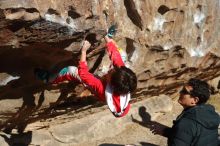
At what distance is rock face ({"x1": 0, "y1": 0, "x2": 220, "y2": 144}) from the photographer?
485 cm

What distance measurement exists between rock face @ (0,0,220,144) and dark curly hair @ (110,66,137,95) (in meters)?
0.48

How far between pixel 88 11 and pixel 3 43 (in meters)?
0.91

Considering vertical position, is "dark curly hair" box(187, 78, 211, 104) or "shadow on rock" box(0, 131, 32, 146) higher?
"dark curly hair" box(187, 78, 211, 104)

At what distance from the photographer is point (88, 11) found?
5.15m

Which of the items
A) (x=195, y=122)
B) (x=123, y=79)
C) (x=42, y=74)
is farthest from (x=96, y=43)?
(x=195, y=122)

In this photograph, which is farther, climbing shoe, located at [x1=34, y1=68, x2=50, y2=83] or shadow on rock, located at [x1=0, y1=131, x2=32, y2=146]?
shadow on rock, located at [x1=0, y1=131, x2=32, y2=146]

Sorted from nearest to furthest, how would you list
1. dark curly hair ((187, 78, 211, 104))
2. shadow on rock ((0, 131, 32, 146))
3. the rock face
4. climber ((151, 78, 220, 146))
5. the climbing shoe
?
climber ((151, 78, 220, 146)), dark curly hair ((187, 78, 211, 104)), the rock face, the climbing shoe, shadow on rock ((0, 131, 32, 146))

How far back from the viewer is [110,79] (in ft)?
17.4

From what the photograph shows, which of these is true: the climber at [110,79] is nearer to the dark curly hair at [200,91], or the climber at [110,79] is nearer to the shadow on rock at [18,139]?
the dark curly hair at [200,91]

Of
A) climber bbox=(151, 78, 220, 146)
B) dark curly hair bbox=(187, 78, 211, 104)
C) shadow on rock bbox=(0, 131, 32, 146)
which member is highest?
dark curly hair bbox=(187, 78, 211, 104)

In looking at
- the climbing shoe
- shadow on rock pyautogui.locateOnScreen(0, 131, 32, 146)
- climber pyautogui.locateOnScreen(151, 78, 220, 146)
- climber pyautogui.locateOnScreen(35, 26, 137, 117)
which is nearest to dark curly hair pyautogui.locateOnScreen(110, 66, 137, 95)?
climber pyautogui.locateOnScreen(35, 26, 137, 117)

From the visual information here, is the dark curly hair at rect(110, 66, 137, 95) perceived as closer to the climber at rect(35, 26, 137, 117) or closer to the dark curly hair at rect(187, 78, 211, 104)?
the climber at rect(35, 26, 137, 117)

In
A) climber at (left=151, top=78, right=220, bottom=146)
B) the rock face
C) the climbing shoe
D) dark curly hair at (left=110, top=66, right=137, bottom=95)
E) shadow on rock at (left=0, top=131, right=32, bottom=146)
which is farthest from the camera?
shadow on rock at (left=0, top=131, right=32, bottom=146)

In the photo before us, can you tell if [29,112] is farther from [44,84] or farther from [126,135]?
[126,135]
